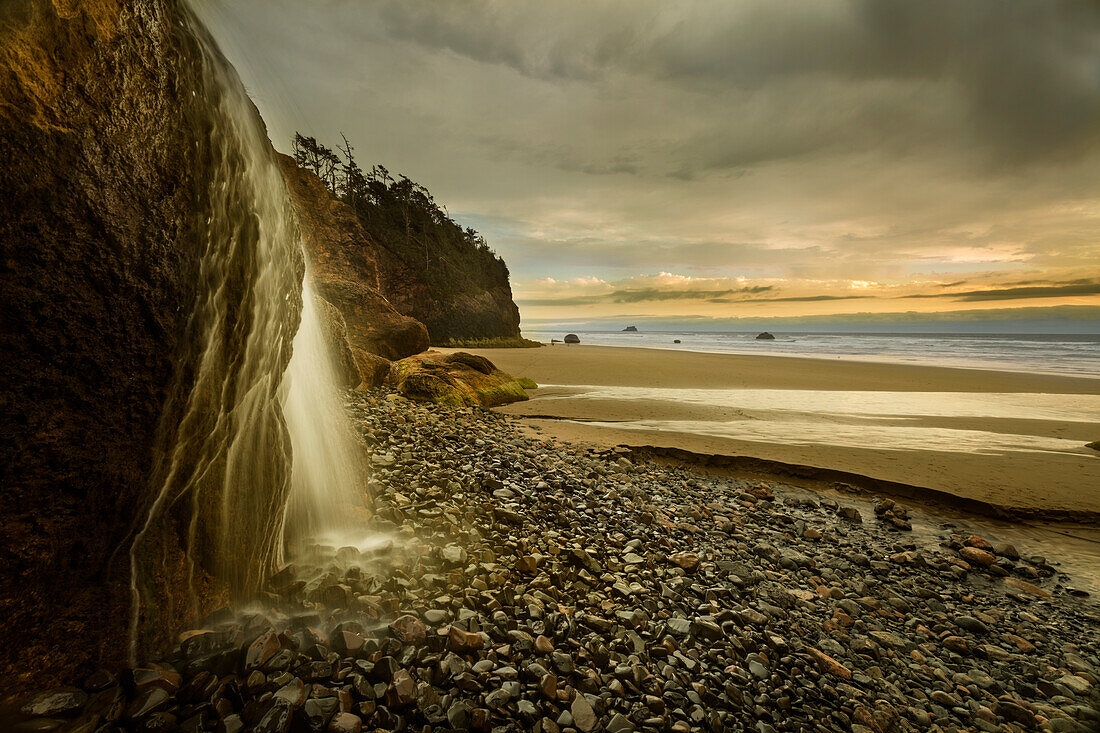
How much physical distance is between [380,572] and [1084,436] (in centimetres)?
1431

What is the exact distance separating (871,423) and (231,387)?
41.0 ft

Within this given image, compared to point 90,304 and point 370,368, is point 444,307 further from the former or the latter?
point 90,304

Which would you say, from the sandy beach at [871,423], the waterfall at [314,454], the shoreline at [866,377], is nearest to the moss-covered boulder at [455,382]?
the sandy beach at [871,423]

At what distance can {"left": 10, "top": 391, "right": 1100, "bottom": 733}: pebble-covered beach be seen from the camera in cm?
203

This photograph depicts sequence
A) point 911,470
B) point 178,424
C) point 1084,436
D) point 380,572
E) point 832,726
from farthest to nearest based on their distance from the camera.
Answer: point 1084,436, point 911,470, point 380,572, point 832,726, point 178,424

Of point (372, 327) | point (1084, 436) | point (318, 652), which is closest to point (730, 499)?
point (318, 652)

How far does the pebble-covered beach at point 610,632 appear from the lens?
2.03m

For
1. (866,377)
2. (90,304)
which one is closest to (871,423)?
(866,377)

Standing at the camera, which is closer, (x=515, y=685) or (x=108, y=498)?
(x=108, y=498)

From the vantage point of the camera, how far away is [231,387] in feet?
8.00

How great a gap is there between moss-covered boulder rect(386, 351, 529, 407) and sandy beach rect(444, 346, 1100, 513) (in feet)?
2.17

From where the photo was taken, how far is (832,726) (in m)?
2.47

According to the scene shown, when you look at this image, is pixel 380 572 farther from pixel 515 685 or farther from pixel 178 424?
pixel 178 424

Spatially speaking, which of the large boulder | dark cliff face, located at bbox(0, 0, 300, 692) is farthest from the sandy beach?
dark cliff face, located at bbox(0, 0, 300, 692)
